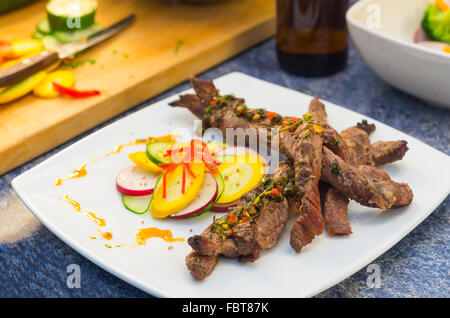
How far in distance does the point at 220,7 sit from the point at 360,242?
2.46 m

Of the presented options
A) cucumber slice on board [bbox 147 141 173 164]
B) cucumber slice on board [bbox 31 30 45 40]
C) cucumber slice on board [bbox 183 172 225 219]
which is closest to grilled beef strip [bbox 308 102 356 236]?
cucumber slice on board [bbox 183 172 225 219]

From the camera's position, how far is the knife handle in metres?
2.81

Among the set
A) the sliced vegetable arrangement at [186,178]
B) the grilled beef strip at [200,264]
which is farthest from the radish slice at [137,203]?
the grilled beef strip at [200,264]

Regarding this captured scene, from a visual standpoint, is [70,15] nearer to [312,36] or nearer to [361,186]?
[312,36]

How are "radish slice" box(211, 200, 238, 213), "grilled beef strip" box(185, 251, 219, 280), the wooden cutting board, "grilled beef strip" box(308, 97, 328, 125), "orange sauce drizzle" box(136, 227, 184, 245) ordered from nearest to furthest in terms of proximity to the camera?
"grilled beef strip" box(185, 251, 219, 280) < "orange sauce drizzle" box(136, 227, 184, 245) < "radish slice" box(211, 200, 238, 213) < "grilled beef strip" box(308, 97, 328, 125) < the wooden cutting board

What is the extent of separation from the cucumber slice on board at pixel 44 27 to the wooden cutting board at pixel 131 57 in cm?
10

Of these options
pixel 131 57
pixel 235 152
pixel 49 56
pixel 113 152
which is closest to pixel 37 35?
pixel 49 56

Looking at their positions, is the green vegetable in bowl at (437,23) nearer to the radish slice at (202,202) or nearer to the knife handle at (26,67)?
the radish slice at (202,202)

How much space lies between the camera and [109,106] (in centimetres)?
297

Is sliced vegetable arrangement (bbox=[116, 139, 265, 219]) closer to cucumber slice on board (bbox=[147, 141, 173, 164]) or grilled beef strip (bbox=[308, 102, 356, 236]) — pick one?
cucumber slice on board (bbox=[147, 141, 173, 164])

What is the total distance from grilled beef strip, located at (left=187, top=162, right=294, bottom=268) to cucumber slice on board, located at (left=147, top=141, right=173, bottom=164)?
0.41 m
